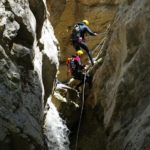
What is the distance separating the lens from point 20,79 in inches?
343

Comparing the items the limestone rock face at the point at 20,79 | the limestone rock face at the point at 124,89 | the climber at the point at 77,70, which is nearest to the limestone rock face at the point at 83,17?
the climber at the point at 77,70

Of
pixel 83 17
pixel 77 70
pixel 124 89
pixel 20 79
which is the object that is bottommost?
pixel 77 70

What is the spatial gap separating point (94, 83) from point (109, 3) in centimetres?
905

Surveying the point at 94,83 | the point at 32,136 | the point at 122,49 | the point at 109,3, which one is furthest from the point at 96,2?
the point at 32,136

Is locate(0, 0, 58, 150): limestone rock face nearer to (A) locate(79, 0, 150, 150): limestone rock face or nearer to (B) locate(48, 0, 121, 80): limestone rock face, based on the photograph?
(A) locate(79, 0, 150, 150): limestone rock face

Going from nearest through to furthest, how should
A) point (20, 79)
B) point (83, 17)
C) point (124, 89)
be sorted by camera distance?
point (20, 79) → point (124, 89) → point (83, 17)

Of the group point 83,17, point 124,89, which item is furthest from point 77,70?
point 83,17

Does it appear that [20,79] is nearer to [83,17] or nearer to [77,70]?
[77,70]

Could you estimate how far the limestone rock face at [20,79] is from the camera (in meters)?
7.75

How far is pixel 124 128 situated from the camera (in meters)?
9.50

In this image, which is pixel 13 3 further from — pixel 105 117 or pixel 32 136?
pixel 105 117

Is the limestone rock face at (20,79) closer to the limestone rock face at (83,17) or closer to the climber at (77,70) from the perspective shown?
the climber at (77,70)

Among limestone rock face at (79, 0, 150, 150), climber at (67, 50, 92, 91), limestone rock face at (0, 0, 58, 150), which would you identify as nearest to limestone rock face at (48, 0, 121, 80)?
climber at (67, 50, 92, 91)

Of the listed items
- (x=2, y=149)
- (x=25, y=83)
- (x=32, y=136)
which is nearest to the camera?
(x=2, y=149)
